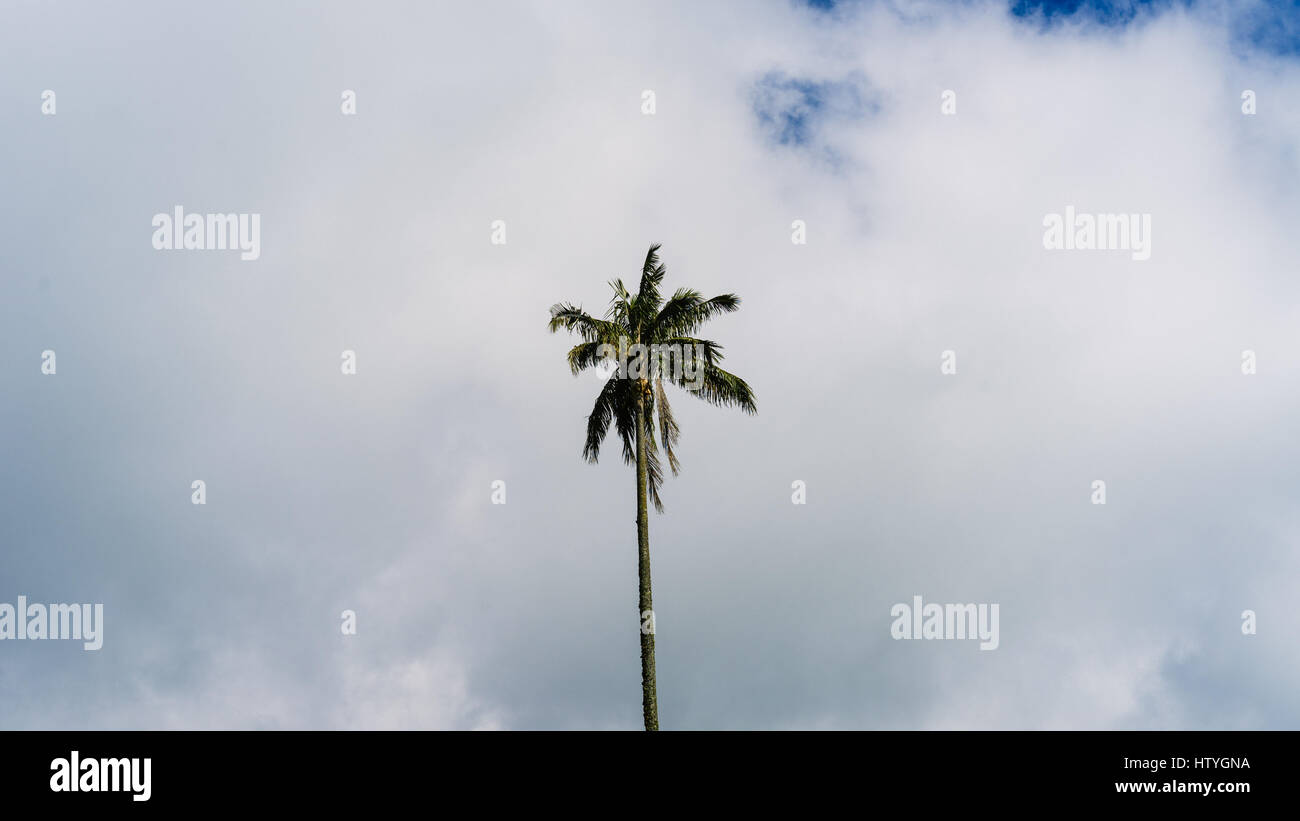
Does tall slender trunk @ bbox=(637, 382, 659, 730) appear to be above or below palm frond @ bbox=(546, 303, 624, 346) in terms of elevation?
below

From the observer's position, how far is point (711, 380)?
33.6 meters

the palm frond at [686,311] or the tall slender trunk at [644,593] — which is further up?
the palm frond at [686,311]

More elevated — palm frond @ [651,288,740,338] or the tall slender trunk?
palm frond @ [651,288,740,338]

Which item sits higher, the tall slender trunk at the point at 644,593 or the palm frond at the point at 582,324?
the palm frond at the point at 582,324

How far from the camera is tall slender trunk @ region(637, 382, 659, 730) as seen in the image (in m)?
29.2

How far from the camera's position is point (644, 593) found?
101 feet

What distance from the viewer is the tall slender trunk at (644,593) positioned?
2922cm
